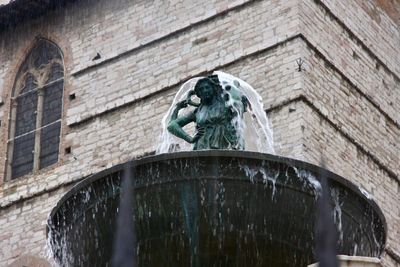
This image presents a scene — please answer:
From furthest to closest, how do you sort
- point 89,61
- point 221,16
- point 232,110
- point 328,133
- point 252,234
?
point 89,61
point 221,16
point 328,133
point 232,110
point 252,234

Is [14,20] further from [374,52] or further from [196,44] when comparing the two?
[374,52]

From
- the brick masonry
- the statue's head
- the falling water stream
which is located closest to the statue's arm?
the statue's head

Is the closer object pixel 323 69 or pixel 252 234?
pixel 252 234

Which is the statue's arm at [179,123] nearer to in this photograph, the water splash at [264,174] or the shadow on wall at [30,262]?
the water splash at [264,174]

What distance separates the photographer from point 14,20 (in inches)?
715

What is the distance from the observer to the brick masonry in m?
15.2

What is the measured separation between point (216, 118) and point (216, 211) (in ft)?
4.22

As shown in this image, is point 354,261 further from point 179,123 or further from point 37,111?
point 37,111

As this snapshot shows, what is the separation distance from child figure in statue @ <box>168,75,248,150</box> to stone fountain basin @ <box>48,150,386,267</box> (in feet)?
2.75

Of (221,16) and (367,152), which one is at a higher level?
(221,16)

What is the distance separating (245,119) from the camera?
12.3 metres

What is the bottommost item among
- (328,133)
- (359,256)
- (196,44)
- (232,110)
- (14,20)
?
(359,256)

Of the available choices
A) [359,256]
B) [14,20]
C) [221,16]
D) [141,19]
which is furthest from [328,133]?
[359,256]

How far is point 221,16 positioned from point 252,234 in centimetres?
751
